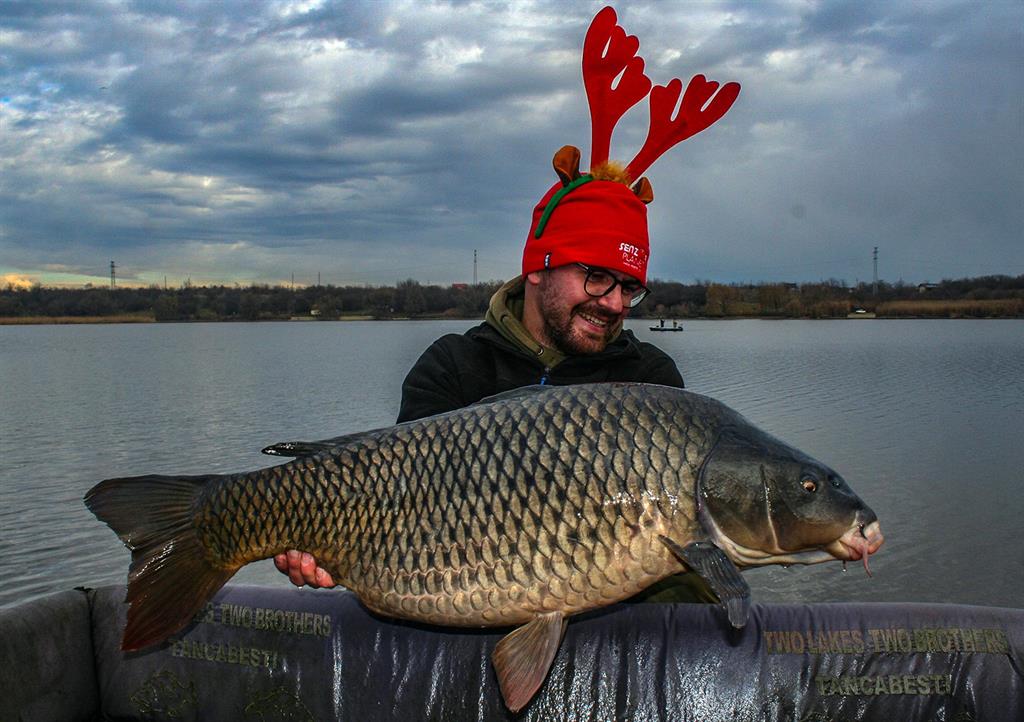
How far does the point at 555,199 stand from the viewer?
2.69m

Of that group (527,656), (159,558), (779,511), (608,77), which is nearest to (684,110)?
(608,77)

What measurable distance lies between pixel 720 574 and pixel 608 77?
1888 millimetres

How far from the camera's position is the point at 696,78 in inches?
109

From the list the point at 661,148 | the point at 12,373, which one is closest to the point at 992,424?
the point at 661,148

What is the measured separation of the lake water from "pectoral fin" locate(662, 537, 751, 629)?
3.37 metres

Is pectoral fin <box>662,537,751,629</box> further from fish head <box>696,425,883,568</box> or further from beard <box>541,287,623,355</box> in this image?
beard <box>541,287,623,355</box>

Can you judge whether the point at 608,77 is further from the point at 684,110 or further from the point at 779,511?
the point at 779,511

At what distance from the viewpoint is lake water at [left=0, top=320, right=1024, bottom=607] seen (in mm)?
5090

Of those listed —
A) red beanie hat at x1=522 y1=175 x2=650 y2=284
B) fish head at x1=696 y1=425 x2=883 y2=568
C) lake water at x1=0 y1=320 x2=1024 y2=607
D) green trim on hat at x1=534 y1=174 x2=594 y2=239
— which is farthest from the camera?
lake water at x1=0 y1=320 x2=1024 y2=607

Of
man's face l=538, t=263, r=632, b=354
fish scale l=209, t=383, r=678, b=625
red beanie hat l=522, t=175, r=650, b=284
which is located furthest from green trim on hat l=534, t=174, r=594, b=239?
fish scale l=209, t=383, r=678, b=625

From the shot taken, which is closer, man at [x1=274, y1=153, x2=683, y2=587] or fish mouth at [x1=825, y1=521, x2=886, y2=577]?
fish mouth at [x1=825, y1=521, x2=886, y2=577]

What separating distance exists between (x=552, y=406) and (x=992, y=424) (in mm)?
11275

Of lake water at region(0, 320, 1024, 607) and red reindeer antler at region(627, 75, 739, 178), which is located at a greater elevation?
red reindeer antler at region(627, 75, 739, 178)

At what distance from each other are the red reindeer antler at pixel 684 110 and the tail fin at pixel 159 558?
5.82 ft
